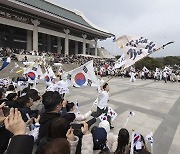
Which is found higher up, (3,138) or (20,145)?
(20,145)

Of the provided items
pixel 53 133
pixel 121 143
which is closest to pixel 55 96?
pixel 53 133

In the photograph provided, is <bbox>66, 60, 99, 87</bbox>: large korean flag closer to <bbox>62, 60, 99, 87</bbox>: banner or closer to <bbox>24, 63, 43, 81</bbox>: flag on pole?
<bbox>62, 60, 99, 87</bbox>: banner

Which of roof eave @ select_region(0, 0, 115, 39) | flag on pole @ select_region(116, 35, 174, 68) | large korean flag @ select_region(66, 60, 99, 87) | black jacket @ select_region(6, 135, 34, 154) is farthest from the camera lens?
roof eave @ select_region(0, 0, 115, 39)

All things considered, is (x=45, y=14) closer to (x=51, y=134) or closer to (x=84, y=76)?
(x=84, y=76)

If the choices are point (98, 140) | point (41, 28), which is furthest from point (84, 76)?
point (41, 28)

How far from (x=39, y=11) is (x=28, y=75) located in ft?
89.4

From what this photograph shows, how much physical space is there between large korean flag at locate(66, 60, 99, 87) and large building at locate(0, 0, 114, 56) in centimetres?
2651

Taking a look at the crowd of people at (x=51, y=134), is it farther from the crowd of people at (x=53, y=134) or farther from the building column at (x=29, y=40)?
the building column at (x=29, y=40)

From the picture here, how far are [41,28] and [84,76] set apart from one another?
3387cm

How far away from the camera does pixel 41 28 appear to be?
38000 millimetres

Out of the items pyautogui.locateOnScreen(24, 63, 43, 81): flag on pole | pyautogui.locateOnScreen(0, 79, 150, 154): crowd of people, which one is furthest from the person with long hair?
pyautogui.locateOnScreen(24, 63, 43, 81): flag on pole

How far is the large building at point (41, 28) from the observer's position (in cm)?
3237

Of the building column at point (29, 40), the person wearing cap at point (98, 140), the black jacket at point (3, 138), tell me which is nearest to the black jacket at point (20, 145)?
the black jacket at point (3, 138)

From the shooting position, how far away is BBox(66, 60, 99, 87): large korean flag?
19.8ft
